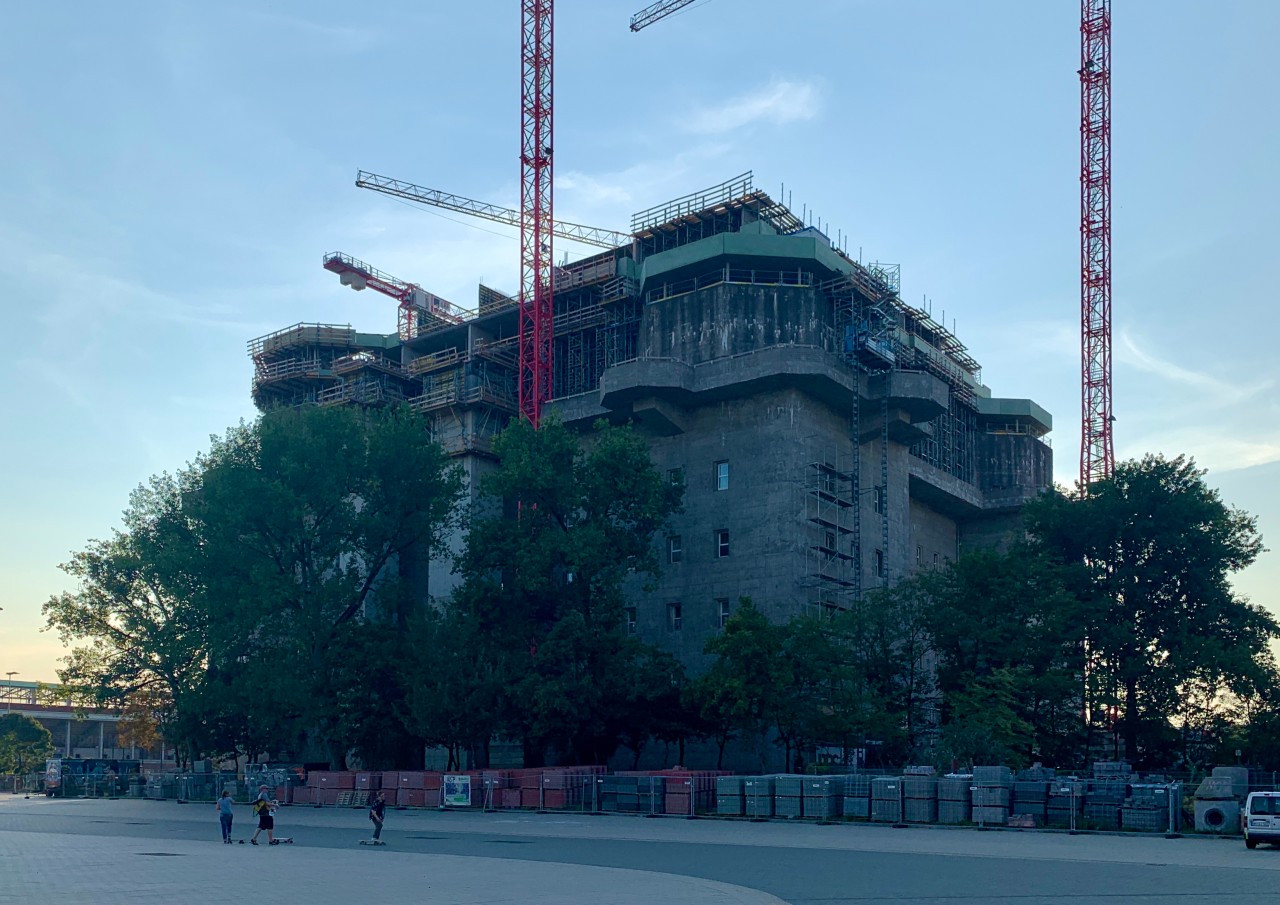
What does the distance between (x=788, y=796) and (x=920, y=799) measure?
529cm

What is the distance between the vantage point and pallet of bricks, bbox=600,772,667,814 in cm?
5322

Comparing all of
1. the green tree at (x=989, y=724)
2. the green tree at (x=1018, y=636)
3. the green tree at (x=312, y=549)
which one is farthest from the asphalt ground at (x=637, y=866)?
the green tree at (x=1018, y=636)

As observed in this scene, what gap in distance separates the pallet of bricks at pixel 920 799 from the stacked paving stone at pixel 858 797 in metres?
1.61

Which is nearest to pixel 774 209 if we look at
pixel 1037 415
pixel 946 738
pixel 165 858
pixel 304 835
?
pixel 1037 415

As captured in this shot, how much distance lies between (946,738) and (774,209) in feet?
131

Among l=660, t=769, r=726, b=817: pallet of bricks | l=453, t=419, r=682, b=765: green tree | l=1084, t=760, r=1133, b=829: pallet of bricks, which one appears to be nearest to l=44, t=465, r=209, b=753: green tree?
l=453, t=419, r=682, b=765: green tree

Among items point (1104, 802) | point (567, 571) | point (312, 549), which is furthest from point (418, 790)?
point (1104, 802)

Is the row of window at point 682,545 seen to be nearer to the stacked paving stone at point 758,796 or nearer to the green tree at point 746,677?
the green tree at point 746,677

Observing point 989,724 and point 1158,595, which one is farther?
A: point 1158,595

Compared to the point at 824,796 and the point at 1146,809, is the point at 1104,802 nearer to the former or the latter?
the point at 1146,809

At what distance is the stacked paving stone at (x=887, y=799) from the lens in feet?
152

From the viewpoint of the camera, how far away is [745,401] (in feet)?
257

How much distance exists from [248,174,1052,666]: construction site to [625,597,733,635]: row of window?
102 mm

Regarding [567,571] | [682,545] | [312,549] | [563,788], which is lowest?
[563,788]
